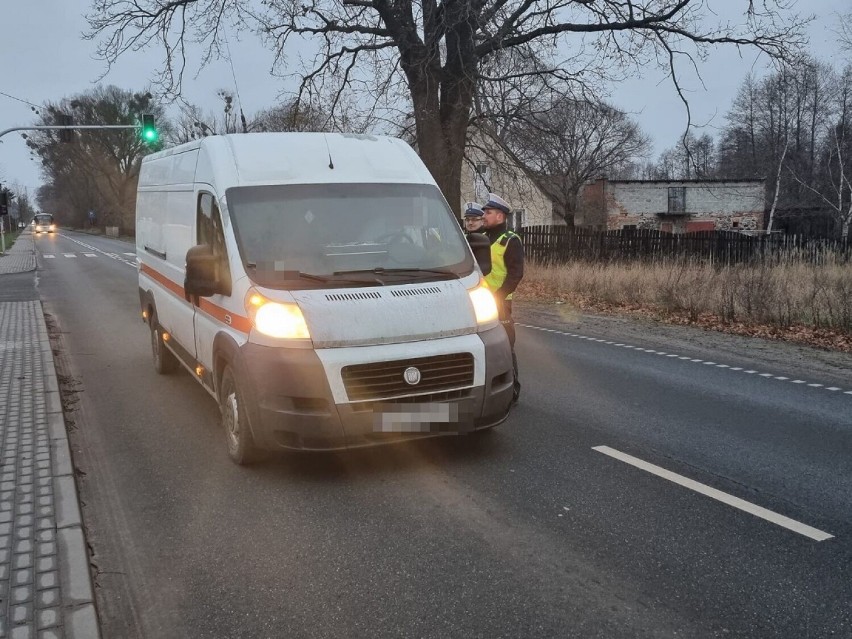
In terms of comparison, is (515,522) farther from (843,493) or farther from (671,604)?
(843,493)

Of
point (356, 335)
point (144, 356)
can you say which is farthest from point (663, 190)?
point (356, 335)

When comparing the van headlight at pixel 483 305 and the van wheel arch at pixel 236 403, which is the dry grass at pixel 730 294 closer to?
the van headlight at pixel 483 305

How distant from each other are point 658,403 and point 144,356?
652 centimetres

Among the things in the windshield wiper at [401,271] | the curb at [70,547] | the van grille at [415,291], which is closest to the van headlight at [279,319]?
the windshield wiper at [401,271]

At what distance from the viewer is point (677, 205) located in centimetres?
5412

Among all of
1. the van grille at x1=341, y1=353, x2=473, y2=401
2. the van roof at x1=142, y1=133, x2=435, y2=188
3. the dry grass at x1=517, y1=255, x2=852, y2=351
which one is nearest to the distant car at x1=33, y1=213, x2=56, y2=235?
the dry grass at x1=517, y1=255, x2=852, y2=351

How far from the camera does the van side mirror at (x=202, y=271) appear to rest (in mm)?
5328

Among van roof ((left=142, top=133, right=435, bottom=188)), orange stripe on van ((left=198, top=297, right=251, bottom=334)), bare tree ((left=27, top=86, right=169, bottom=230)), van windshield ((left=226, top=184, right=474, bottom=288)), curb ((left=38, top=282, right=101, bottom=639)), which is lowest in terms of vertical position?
curb ((left=38, top=282, right=101, bottom=639))

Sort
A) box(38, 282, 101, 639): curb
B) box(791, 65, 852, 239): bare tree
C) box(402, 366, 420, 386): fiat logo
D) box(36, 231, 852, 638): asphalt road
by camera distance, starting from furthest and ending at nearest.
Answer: box(791, 65, 852, 239): bare tree < box(402, 366, 420, 386): fiat logo < box(36, 231, 852, 638): asphalt road < box(38, 282, 101, 639): curb

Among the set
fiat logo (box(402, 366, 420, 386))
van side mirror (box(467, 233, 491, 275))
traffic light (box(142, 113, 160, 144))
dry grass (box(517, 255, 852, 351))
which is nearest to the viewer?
fiat logo (box(402, 366, 420, 386))

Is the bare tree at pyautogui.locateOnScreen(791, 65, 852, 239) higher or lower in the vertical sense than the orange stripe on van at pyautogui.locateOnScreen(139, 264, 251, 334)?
higher

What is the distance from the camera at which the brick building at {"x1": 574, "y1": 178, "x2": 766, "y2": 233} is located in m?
53.1

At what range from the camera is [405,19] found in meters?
19.1

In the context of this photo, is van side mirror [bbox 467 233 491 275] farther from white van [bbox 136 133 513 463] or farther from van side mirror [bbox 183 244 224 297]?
van side mirror [bbox 183 244 224 297]
